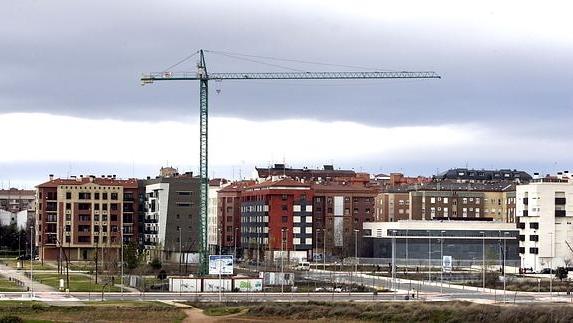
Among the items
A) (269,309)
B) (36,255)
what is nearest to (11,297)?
(269,309)

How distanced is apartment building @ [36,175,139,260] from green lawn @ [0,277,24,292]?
4871 centimetres

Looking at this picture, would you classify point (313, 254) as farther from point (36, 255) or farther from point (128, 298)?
point (128, 298)

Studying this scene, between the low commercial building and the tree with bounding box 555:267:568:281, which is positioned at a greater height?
the low commercial building

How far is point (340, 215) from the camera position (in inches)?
6555

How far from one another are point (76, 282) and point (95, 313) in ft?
114

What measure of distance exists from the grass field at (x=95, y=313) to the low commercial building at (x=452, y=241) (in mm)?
72511

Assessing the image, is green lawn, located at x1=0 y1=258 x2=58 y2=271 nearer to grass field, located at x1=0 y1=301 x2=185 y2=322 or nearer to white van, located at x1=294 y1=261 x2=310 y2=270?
white van, located at x1=294 y1=261 x2=310 y2=270

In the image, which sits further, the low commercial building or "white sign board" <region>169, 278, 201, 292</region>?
the low commercial building

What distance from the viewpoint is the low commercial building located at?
148 metres

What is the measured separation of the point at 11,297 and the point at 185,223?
7375cm

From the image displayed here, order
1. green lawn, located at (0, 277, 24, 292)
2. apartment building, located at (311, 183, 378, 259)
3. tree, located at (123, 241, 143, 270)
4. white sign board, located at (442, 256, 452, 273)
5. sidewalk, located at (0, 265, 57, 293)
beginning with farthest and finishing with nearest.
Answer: apartment building, located at (311, 183, 378, 259) < tree, located at (123, 241, 143, 270) < white sign board, located at (442, 256, 452, 273) < sidewalk, located at (0, 265, 57, 293) < green lawn, located at (0, 277, 24, 292)

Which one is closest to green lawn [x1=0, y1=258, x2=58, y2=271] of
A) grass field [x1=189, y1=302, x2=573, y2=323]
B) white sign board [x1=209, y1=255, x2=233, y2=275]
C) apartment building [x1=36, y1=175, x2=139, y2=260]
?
apartment building [x1=36, y1=175, x2=139, y2=260]

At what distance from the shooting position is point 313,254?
159 meters

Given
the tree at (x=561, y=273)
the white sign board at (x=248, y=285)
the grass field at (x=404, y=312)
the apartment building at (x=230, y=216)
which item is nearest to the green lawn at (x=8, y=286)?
the white sign board at (x=248, y=285)
